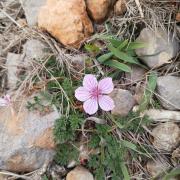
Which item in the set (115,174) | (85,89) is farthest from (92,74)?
(115,174)

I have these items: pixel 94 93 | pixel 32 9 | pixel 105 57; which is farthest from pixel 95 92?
pixel 32 9

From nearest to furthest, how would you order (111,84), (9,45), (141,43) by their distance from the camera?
(111,84)
(141,43)
(9,45)

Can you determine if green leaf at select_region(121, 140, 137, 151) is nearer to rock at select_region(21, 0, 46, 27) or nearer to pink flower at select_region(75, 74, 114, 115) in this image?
pink flower at select_region(75, 74, 114, 115)

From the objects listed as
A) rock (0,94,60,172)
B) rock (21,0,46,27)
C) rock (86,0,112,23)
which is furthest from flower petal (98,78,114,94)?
rock (21,0,46,27)

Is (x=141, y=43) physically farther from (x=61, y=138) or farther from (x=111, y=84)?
(x=61, y=138)

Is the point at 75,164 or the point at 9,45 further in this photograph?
the point at 9,45

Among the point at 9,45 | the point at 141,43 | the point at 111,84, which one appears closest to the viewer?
the point at 111,84

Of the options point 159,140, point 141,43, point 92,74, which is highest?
point 141,43

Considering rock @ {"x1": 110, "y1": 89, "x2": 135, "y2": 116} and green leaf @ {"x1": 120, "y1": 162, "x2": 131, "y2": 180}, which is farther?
rock @ {"x1": 110, "y1": 89, "x2": 135, "y2": 116}
